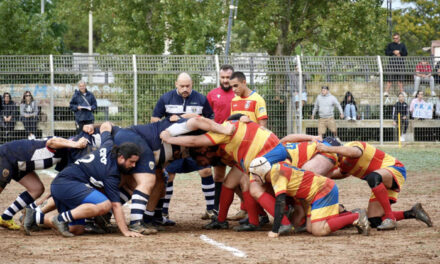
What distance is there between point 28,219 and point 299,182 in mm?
3533

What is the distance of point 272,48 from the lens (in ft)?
101

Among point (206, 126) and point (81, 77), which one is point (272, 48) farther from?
point (206, 126)

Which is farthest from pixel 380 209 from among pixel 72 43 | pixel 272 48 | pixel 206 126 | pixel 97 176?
pixel 72 43

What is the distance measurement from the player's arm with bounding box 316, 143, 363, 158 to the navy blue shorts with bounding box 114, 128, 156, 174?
2.16 meters

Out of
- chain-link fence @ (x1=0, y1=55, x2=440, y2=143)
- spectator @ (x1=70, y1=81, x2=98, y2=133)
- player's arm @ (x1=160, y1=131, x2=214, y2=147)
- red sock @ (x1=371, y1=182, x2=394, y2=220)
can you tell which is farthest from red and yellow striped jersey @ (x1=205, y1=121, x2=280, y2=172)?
chain-link fence @ (x1=0, y1=55, x2=440, y2=143)

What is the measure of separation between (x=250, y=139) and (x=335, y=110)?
47.3ft

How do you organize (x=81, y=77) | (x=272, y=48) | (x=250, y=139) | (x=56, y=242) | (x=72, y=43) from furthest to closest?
(x=72, y=43) → (x=272, y=48) → (x=81, y=77) → (x=250, y=139) → (x=56, y=242)

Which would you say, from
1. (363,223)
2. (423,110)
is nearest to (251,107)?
(363,223)

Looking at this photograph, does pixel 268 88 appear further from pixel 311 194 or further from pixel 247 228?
pixel 311 194

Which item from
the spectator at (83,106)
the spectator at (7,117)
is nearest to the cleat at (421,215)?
the spectator at (83,106)

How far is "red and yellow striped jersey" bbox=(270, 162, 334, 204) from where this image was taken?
880 cm

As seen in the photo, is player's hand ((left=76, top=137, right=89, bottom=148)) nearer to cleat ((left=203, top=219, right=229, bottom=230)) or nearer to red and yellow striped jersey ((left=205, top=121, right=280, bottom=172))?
red and yellow striped jersey ((left=205, top=121, right=280, bottom=172))

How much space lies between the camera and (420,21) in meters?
42.2

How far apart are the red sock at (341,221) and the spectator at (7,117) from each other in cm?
1462
